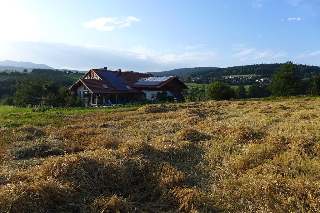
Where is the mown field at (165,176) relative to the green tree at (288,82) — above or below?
below

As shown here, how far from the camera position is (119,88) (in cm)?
3025

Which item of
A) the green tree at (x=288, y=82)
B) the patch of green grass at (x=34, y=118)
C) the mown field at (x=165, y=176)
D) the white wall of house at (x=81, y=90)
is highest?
the green tree at (x=288, y=82)

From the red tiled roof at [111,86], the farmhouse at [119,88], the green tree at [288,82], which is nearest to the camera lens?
the red tiled roof at [111,86]

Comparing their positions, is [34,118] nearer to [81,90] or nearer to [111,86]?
[81,90]

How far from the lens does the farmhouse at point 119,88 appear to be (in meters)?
27.5

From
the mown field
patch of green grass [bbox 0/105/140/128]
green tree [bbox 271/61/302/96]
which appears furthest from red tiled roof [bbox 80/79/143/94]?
green tree [bbox 271/61/302/96]

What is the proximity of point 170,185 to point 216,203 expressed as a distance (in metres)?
1.00

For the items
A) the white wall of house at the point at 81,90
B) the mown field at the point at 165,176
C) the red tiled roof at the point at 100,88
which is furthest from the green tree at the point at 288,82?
the mown field at the point at 165,176

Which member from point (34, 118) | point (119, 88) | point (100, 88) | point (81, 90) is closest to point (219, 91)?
point (119, 88)

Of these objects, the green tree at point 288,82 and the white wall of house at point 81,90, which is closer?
the white wall of house at point 81,90

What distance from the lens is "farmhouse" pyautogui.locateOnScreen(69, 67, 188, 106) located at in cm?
2750

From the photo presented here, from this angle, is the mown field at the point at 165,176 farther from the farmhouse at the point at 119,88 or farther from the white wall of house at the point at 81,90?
the white wall of house at the point at 81,90

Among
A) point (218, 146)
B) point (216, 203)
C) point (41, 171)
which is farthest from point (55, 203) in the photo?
point (218, 146)

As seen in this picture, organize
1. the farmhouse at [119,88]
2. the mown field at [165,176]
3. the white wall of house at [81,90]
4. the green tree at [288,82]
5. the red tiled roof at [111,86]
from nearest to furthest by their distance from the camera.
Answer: the mown field at [165,176] < the red tiled roof at [111,86] < the farmhouse at [119,88] < the white wall of house at [81,90] < the green tree at [288,82]
